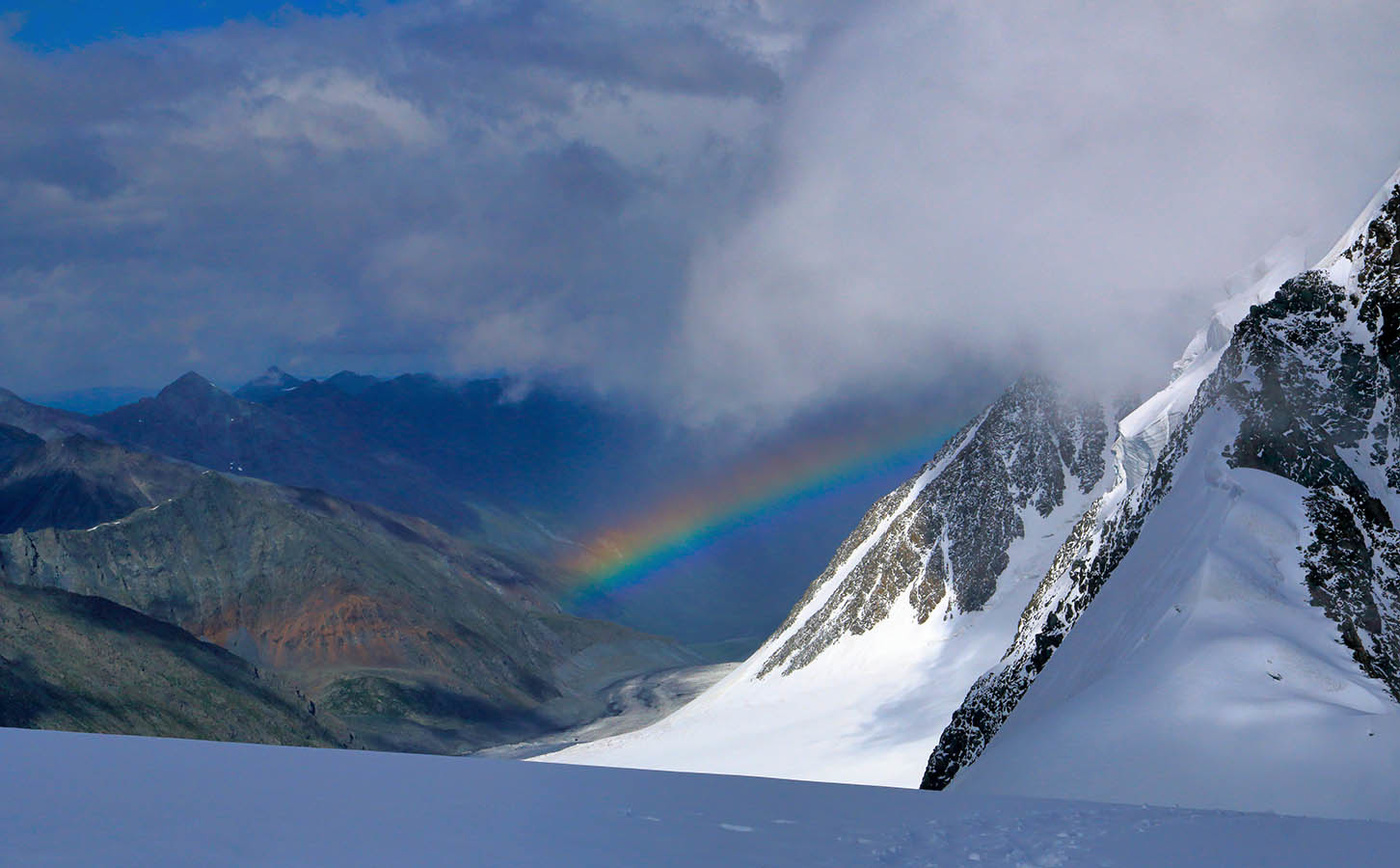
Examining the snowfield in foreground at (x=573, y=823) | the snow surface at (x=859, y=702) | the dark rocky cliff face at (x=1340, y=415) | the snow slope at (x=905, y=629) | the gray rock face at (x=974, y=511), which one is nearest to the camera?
the snowfield in foreground at (x=573, y=823)

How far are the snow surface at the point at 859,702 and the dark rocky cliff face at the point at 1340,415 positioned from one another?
6689 cm

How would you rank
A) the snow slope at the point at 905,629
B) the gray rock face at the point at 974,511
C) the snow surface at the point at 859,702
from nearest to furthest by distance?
the snow surface at the point at 859,702
the snow slope at the point at 905,629
the gray rock face at the point at 974,511

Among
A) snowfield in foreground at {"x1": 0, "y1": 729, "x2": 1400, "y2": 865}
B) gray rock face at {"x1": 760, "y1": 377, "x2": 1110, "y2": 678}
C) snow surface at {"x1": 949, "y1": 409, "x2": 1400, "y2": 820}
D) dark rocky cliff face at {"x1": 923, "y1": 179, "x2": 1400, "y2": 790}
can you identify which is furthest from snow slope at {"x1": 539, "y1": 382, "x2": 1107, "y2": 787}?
snowfield in foreground at {"x1": 0, "y1": 729, "x2": 1400, "y2": 865}

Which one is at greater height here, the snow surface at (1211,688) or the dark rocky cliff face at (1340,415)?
the dark rocky cliff face at (1340,415)

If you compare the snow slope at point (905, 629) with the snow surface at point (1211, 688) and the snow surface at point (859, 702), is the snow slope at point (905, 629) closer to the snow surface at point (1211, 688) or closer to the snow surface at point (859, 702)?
the snow surface at point (859, 702)

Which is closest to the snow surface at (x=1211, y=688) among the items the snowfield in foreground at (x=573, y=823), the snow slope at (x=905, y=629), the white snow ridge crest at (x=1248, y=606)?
the white snow ridge crest at (x=1248, y=606)

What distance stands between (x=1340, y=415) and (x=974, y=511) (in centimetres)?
12442

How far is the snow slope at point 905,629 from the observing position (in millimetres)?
139875

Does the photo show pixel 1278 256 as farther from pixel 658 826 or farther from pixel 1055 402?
pixel 658 826

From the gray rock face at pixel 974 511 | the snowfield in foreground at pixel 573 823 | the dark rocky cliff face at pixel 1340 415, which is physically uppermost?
the gray rock face at pixel 974 511

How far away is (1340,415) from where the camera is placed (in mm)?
50031

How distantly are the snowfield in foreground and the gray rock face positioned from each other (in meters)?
132

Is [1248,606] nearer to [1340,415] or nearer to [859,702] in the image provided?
[1340,415]

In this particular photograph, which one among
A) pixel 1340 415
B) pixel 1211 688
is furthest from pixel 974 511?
pixel 1211 688
